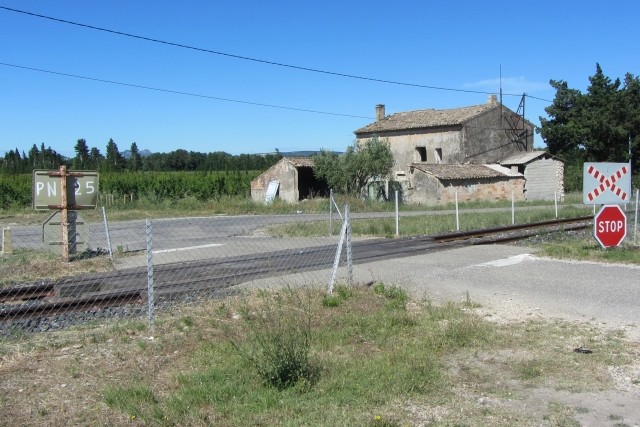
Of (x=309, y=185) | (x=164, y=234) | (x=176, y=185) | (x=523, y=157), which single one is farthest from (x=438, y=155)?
(x=164, y=234)

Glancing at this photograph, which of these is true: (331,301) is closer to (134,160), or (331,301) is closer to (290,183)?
(290,183)

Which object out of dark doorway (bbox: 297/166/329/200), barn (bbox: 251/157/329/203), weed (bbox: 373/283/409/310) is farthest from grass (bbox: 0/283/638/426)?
dark doorway (bbox: 297/166/329/200)

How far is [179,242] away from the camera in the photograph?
71.5 ft

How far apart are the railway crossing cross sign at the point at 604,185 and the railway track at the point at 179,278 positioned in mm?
4359

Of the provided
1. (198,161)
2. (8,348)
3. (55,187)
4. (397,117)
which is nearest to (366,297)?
(8,348)

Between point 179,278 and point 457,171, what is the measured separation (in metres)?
37.6

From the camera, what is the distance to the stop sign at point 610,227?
14.1 metres

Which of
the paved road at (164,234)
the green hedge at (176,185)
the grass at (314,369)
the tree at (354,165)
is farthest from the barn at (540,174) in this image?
the grass at (314,369)

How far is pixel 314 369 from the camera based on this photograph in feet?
19.6

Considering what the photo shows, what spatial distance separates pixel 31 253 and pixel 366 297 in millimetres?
12235

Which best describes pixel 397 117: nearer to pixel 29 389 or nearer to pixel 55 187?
pixel 55 187

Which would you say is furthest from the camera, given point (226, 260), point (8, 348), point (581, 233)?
point (581, 233)

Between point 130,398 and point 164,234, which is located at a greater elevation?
point 164,234

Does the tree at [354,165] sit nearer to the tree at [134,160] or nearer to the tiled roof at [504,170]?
the tiled roof at [504,170]
